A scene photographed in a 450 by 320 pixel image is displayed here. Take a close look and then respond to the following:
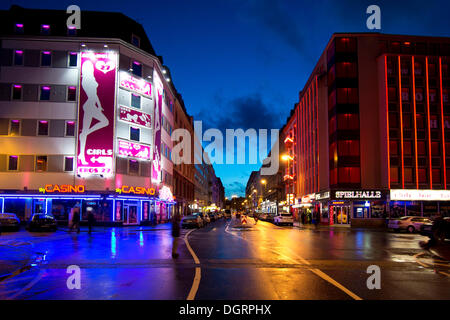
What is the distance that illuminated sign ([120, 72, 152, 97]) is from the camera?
43506 mm

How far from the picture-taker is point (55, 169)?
136 ft

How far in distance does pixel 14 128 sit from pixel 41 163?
15.3 ft

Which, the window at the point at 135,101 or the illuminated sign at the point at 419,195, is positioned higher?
the window at the point at 135,101

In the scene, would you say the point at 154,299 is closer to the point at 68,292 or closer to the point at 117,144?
the point at 68,292

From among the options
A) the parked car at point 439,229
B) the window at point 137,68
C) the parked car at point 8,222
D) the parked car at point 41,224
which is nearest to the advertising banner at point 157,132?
the window at point 137,68

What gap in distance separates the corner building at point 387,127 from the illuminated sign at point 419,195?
0.12 meters

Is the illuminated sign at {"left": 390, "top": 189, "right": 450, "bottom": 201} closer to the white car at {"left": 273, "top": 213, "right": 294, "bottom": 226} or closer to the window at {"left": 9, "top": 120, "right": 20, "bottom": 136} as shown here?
the white car at {"left": 273, "top": 213, "right": 294, "bottom": 226}

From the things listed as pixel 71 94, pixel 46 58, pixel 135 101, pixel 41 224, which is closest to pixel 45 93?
pixel 71 94

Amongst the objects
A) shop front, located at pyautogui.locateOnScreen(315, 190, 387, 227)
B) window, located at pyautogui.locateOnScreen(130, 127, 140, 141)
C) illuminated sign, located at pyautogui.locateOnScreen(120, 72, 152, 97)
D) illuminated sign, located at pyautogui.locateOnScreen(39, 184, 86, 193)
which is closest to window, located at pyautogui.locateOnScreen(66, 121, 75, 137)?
illuminated sign, located at pyautogui.locateOnScreen(39, 184, 86, 193)

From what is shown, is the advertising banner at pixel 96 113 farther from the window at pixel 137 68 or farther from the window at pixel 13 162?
the window at pixel 13 162

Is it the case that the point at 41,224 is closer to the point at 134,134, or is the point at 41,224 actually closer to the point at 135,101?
the point at 134,134

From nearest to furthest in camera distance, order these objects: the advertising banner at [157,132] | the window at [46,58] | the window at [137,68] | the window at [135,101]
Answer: the window at [46,58] < the window at [135,101] < the window at [137,68] < the advertising banner at [157,132]

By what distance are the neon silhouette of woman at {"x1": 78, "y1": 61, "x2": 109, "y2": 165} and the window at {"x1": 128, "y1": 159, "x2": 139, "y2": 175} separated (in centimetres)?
506

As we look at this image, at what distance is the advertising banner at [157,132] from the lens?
4809 centimetres
